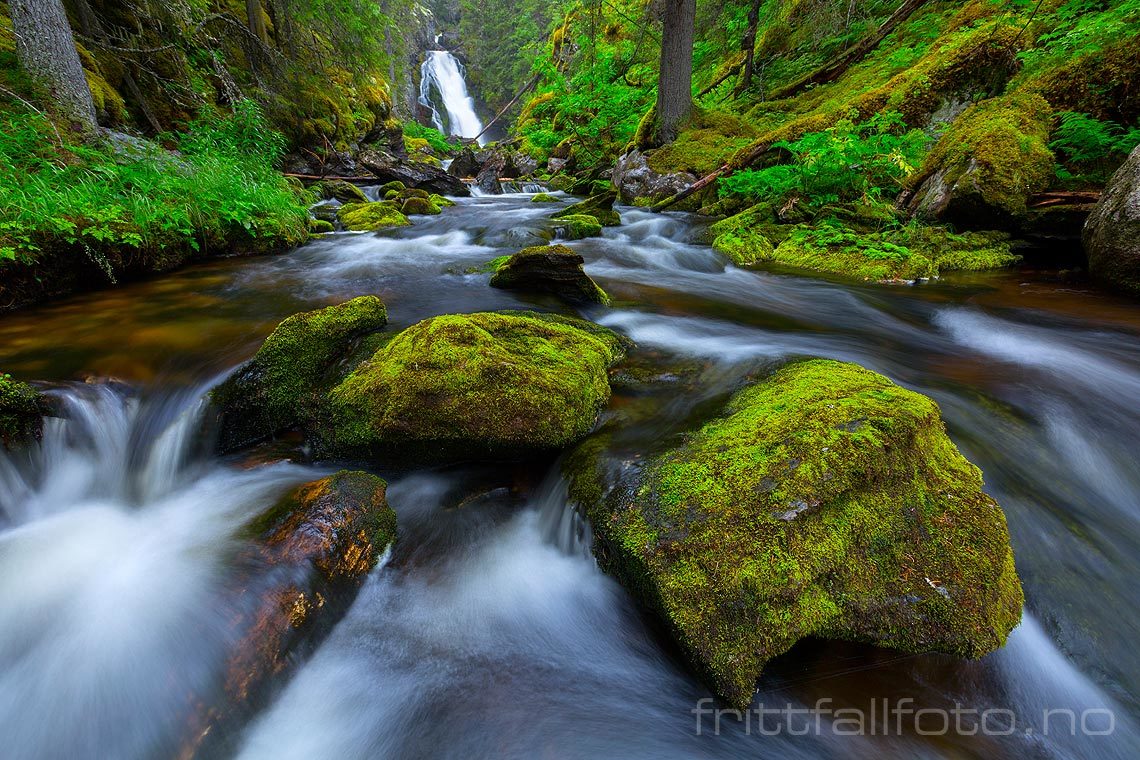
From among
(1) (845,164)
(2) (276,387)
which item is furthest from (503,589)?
(1) (845,164)

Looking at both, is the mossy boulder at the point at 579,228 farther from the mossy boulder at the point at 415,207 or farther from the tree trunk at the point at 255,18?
the tree trunk at the point at 255,18

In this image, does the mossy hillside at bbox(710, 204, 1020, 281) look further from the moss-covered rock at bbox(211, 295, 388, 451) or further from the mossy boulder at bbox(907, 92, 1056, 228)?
the moss-covered rock at bbox(211, 295, 388, 451)

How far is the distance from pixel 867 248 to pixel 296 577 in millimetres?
6965

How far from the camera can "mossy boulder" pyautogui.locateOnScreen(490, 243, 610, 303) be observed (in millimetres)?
4496

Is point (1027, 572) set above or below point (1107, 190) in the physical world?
below

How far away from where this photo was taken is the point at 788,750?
151 centimetres

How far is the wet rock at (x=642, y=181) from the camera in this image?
10.4 m

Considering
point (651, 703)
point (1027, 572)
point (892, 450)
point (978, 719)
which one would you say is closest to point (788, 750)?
point (651, 703)

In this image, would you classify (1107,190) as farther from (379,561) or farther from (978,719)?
(379,561)

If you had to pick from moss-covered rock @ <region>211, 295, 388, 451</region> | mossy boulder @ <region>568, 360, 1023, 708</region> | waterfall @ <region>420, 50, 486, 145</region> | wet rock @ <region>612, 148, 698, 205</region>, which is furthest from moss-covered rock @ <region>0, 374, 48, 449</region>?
waterfall @ <region>420, 50, 486, 145</region>

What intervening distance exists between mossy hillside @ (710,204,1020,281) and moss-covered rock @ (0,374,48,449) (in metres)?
7.02

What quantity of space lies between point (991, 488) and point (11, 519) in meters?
4.87

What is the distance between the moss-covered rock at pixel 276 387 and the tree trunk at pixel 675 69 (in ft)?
34.2

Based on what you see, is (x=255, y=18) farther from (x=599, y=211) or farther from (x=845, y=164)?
(x=845, y=164)
